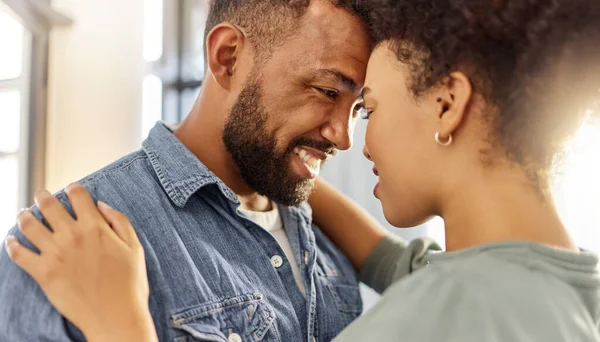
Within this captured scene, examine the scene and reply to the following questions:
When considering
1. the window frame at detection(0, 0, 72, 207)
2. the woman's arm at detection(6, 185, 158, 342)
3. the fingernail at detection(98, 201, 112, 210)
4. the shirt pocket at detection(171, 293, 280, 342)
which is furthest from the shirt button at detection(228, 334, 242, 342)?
the window frame at detection(0, 0, 72, 207)

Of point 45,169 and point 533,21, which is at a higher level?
point 533,21

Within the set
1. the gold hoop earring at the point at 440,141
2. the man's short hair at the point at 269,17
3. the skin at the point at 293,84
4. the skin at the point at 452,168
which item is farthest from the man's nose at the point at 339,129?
the gold hoop earring at the point at 440,141

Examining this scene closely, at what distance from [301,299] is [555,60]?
64 cm

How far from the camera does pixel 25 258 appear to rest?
2.97ft

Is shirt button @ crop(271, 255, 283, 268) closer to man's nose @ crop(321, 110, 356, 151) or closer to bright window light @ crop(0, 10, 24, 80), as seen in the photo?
man's nose @ crop(321, 110, 356, 151)

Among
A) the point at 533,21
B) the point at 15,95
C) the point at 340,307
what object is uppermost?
the point at 533,21

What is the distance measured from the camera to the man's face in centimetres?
Result: 121

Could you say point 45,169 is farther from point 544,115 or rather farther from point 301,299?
point 544,115

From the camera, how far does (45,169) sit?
6.49 ft

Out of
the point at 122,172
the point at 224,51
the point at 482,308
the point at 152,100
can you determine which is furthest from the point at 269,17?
the point at 152,100

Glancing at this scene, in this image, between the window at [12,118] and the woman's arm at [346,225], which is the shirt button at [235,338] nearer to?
the woman's arm at [346,225]

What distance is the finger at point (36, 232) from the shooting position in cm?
91

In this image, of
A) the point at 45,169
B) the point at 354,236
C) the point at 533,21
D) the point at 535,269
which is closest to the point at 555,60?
the point at 533,21

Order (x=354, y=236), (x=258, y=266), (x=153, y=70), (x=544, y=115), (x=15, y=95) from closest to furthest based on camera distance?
(x=544, y=115)
(x=258, y=266)
(x=354, y=236)
(x=15, y=95)
(x=153, y=70)
